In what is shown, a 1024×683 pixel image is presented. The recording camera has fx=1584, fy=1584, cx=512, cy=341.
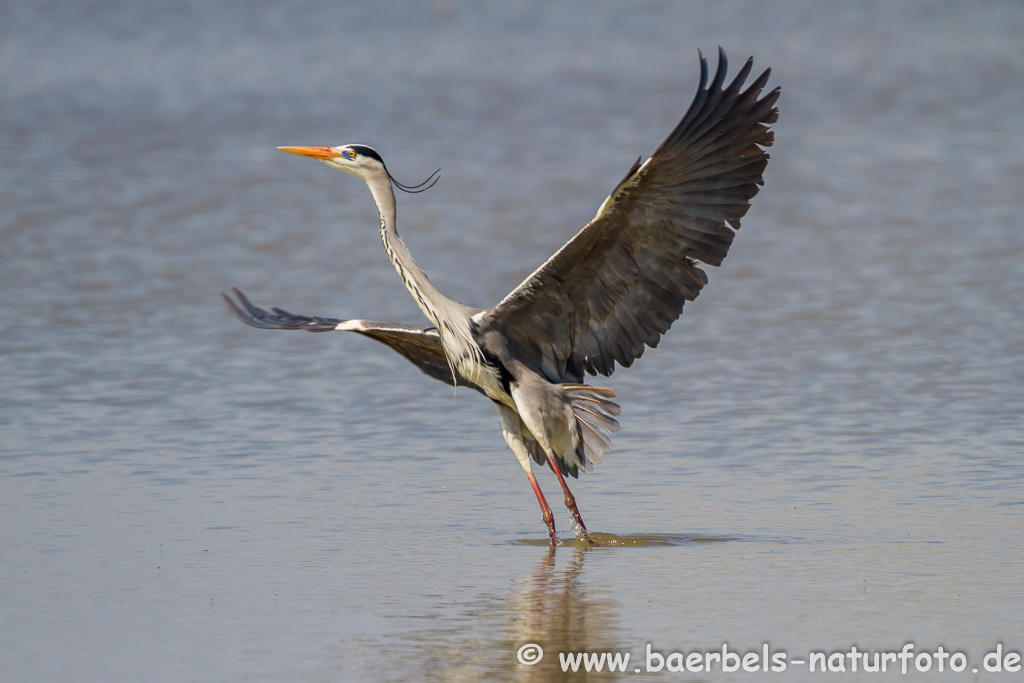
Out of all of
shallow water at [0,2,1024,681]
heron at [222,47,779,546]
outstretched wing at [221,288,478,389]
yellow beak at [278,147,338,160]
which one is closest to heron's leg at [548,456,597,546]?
heron at [222,47,779,546]

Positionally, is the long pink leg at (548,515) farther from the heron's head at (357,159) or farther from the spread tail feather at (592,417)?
the heron's head at (357,159)

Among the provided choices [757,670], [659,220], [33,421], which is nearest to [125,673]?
[757,670]

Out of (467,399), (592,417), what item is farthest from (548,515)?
(467,399)

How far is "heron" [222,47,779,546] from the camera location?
8133 millimetres

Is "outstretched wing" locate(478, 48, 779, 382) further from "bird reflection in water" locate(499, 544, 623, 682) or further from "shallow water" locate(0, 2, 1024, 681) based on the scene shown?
"bird reflection in water" locate(499, 544, 623, 682)

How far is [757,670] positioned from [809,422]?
15.7ft

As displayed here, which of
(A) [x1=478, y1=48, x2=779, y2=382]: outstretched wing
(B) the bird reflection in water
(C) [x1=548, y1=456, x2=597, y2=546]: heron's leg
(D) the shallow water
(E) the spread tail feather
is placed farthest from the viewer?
(E) the spread tail feather

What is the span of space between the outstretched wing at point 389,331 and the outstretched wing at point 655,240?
548 millimetres

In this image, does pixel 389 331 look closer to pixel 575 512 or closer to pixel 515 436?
pixel 515 436

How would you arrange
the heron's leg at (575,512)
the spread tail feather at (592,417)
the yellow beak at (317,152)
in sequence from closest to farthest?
the heron's leg at (575,512) → the spread tail feather at (592,417) → the yellow beak at (317,152)

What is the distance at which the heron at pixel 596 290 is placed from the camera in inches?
320

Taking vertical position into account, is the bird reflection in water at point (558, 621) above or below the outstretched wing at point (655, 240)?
below

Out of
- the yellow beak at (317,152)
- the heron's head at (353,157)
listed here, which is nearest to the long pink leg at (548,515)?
the heron's head at (353,157)

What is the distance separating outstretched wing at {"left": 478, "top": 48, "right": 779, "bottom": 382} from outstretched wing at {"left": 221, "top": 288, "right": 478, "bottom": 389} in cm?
55
